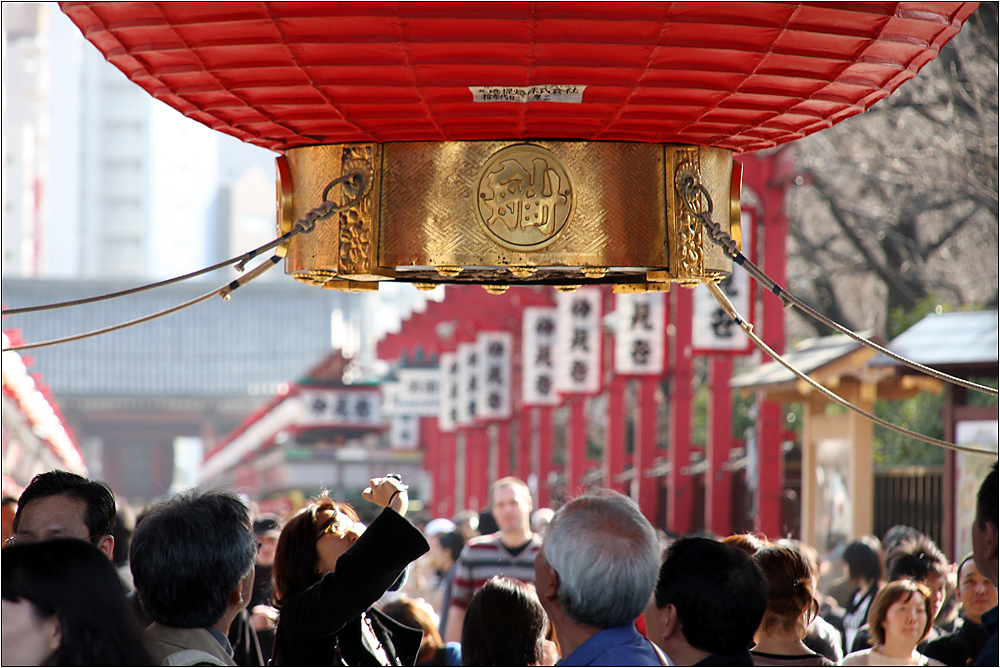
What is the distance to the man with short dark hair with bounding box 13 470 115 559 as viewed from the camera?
118 inches

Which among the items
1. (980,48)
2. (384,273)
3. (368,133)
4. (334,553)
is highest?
(980,48)

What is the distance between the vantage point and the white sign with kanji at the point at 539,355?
630 inches

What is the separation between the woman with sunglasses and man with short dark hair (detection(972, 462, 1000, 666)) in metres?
1.34

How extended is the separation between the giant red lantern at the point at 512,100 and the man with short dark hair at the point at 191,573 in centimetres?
68

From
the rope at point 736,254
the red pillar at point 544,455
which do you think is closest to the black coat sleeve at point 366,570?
the rope at point 736,254

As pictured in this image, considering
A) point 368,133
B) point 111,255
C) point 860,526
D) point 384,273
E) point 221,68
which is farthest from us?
point 111,255

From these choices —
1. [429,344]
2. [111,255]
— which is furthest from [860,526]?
[111,255]

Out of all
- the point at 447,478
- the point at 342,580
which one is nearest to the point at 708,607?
the point at 342,580

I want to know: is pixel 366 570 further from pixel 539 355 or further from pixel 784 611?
pixel 539 355

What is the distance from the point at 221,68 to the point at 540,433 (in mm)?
16669

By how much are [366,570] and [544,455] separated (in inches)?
634

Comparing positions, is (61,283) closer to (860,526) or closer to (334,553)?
(860,526)

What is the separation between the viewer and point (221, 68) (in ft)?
8.36

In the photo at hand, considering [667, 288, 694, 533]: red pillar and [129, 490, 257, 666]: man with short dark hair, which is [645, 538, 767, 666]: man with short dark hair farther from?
[667, 288, 694, 533]: red pillar
